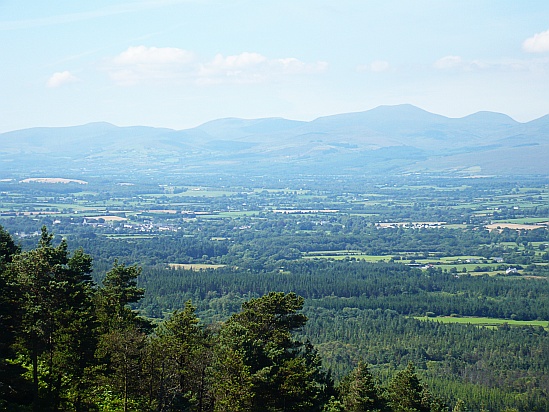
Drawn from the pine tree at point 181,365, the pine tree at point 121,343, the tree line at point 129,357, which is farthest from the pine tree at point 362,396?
the pine tree at point 121,343

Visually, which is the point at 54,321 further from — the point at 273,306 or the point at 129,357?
the point at 273,306

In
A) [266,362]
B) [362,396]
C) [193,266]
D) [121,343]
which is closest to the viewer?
[121,343]

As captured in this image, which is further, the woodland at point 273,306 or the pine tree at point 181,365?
the pine tree at point 181,365

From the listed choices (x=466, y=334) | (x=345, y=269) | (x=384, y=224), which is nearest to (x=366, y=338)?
(x=466, y=334)

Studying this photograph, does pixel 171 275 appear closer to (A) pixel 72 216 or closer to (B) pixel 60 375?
(B) pixel 60 375

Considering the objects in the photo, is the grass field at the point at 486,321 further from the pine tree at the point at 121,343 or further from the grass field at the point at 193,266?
the pine tree at the point at 121,343

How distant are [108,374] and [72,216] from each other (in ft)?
428

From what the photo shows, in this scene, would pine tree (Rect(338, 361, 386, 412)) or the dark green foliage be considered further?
pine tree (Rect(338, 361, 386, 412))

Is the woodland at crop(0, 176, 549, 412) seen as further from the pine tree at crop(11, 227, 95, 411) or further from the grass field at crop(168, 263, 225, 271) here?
the grass field at crop(168, 263, 225, 271)

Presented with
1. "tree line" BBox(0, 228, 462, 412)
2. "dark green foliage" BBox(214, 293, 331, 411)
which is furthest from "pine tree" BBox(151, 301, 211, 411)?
"dark green foliage" BBox(214, 293, 331, 411)

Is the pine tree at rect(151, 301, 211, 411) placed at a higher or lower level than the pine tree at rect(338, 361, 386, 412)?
higher

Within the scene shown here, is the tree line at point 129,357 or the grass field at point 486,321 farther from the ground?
the tree line at point 129,357

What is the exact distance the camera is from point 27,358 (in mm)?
25703

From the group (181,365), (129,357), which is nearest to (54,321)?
(129,357)
